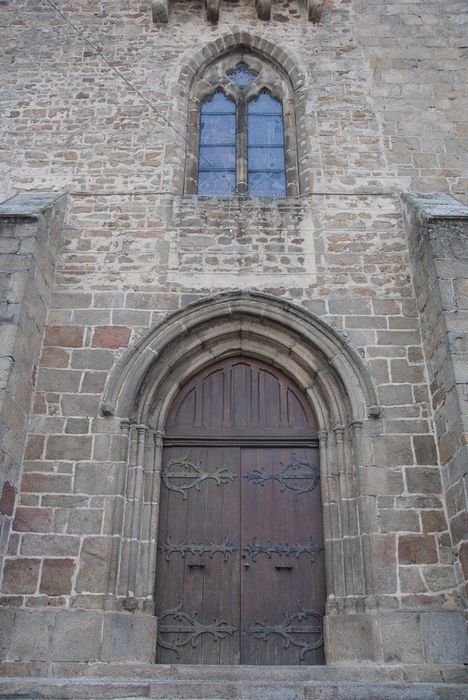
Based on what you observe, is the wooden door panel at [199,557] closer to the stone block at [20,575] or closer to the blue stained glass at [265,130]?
the stone block at [20,575]

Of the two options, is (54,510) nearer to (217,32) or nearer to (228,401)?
(228,401)

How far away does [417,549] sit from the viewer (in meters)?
5.42

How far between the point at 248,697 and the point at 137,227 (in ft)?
14.7

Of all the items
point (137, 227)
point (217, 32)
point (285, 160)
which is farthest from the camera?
point (217, 32)

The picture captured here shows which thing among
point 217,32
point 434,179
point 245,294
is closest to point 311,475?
Answer: point 245,294

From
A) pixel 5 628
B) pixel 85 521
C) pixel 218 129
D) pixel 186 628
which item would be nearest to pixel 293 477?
pixel 186 628

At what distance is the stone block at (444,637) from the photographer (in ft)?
16.5

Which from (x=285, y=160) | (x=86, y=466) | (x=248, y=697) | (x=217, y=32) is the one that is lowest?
(x=248, y=697)

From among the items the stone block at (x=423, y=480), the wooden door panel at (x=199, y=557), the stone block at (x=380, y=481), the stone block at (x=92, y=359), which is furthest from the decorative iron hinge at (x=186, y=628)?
the stone block at (x=92, y=359)

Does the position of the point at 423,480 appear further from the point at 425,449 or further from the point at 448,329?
the point at 448,329

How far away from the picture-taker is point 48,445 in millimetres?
5824

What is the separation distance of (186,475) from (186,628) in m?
1.29

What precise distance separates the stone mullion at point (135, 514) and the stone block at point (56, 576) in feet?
1.55

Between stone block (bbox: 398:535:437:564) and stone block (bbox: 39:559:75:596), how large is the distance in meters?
2.65
